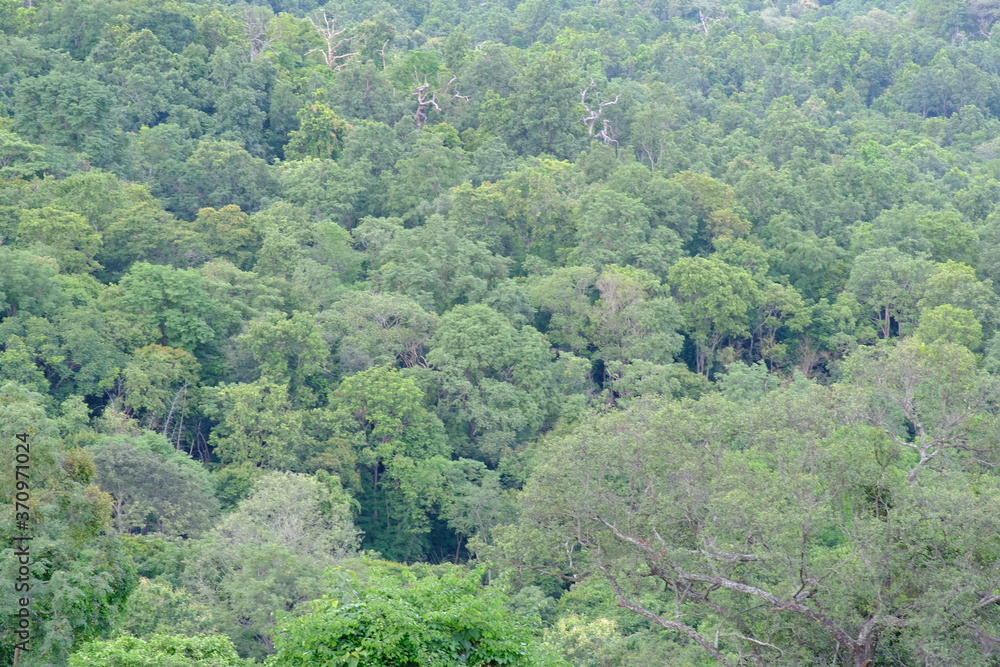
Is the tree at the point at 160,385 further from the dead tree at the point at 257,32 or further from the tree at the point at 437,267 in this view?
the dead tree at the point at 257,32

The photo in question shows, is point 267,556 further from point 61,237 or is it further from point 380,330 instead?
point 61,237

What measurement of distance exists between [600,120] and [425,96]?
663 centimetres

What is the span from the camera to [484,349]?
2772 cm

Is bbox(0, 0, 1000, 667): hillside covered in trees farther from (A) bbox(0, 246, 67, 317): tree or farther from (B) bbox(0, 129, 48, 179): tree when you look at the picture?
(B) bbox(0, 129, 48, 179): tree

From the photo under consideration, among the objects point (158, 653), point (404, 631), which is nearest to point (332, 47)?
point (158, 653)

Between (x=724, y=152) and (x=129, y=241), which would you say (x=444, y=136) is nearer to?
(x=724, y=152)

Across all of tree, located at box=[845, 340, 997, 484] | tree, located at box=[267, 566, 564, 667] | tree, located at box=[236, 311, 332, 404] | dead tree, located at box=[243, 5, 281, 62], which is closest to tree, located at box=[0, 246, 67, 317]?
tree, located at box=[236, 311, 332, 404]

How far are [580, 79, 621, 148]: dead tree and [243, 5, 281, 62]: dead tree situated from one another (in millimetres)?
12360

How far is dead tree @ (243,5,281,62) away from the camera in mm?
43250

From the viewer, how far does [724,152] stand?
138 feet

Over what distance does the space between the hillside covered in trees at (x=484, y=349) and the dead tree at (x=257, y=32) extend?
23 cm

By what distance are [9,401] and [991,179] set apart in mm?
36904

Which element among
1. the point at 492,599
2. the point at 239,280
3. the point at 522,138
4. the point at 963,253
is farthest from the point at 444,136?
the point at 492,599

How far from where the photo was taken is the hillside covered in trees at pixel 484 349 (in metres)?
14.5
